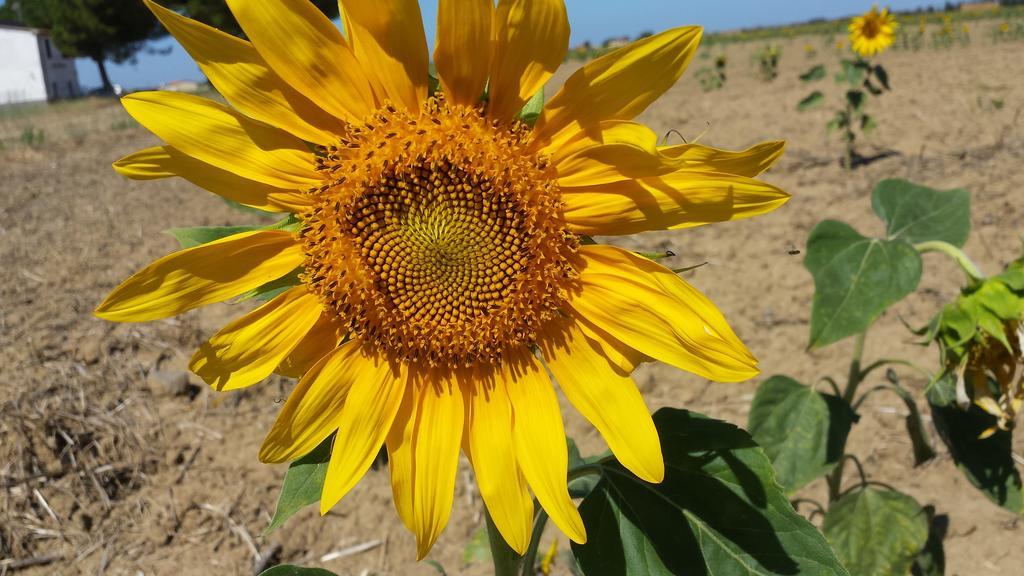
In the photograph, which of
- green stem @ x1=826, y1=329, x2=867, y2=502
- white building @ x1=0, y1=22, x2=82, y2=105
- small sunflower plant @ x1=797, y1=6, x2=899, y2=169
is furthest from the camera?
white building @ x1=0, y1=22, x2=82, y2=105

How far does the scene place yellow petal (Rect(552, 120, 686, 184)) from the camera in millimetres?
996

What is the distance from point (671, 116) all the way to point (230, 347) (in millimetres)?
8921

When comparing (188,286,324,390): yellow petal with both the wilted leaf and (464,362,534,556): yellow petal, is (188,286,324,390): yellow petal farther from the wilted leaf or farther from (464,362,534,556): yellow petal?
the wilted leaf

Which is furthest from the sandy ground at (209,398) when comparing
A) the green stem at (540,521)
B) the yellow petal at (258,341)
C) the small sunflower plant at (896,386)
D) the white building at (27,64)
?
the white building at (27,64)

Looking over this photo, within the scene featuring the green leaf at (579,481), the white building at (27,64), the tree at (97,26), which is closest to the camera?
the green leaf at (579,481)

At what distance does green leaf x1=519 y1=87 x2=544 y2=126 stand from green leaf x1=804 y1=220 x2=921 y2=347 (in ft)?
3.04

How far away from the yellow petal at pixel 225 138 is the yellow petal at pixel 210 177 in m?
0.02

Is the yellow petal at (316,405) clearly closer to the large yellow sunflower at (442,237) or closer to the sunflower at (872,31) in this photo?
the large yellow sunflower at (442,237)

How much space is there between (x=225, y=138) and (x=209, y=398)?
2.31 meters

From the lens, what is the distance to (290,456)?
113 centimetres

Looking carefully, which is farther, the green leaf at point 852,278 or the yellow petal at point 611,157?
the green leaf at point 852,278

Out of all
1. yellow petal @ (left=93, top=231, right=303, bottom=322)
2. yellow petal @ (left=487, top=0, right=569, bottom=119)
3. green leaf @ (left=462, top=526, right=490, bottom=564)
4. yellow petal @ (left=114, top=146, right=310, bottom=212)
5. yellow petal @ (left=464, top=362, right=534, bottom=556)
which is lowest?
green leaf @ (left=462, top=526, right=490, bottom=564)

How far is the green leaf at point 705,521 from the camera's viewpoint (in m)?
1.14

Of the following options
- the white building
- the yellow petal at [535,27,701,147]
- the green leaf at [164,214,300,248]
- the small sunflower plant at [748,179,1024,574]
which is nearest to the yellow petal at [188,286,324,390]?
the green leaf at [164,214,300,248]
